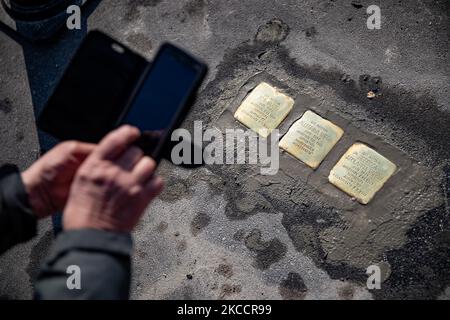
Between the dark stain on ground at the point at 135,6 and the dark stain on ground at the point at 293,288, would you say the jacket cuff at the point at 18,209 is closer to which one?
the dark stain on ground at the point at 293,288

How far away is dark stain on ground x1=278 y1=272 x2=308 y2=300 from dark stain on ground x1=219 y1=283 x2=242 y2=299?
39cm

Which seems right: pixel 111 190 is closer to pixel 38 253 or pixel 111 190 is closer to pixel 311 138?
pixel 311 138

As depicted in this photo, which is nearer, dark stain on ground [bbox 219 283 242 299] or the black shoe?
dark stain on ground [bbox 219 283 242 299]

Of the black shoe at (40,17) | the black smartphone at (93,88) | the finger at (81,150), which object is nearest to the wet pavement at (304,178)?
the black shoe at (40,17)

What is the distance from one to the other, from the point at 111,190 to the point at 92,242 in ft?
0.90

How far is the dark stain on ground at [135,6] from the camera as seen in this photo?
183 inches

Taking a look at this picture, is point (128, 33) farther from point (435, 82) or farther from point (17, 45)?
point (435, 82)

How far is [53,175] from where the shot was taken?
91.7 inches

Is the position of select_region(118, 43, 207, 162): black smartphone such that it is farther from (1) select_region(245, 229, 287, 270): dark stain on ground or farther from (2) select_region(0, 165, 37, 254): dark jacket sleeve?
(1) select_region(245, 229, 287, 270): dark stain on ground

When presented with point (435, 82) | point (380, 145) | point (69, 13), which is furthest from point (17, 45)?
point (435, 82)

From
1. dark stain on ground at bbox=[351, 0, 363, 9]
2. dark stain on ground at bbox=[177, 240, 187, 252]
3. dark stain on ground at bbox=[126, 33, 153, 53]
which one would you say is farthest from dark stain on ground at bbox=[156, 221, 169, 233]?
dark stain on ground at bbox=[351, 0, 363, 9]

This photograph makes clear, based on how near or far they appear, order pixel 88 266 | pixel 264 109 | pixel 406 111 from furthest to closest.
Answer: pixel 264 109 → pixel 406 111 → pixel 88 266

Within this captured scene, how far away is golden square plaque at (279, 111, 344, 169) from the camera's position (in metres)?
3.80

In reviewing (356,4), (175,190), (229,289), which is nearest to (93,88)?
(175,190)
